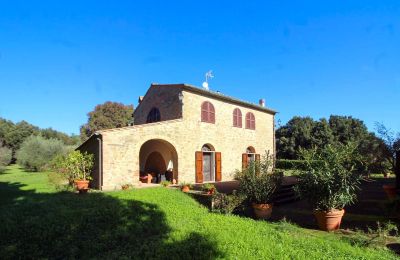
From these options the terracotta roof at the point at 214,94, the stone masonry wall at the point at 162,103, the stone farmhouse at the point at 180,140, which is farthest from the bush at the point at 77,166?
the terracotta roof at the point at 214,94

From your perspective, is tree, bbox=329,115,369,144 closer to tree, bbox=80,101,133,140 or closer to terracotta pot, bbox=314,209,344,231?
tree, bbox=80,101,133,140

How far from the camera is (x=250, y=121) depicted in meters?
20.5

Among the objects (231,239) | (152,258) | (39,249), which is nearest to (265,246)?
(231,239)

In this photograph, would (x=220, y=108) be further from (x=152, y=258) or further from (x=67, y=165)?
(x=152, y=258)

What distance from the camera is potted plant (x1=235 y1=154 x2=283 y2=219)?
8453 mm

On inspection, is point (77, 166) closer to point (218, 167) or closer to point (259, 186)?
point (259, 186)

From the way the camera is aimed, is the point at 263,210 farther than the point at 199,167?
No

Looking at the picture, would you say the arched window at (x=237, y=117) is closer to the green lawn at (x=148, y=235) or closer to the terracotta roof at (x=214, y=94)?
the terracotta roof at (x=214, y=94)

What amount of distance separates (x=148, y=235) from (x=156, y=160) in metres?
11.9

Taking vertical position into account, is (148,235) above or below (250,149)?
below

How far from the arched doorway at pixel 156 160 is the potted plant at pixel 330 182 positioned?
10.2m

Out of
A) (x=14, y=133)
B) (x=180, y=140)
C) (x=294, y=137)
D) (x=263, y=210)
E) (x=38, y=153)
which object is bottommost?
(x=263, y=210)

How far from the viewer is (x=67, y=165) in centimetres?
1241

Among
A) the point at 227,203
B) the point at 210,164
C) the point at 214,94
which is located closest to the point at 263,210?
the point at 227,203
